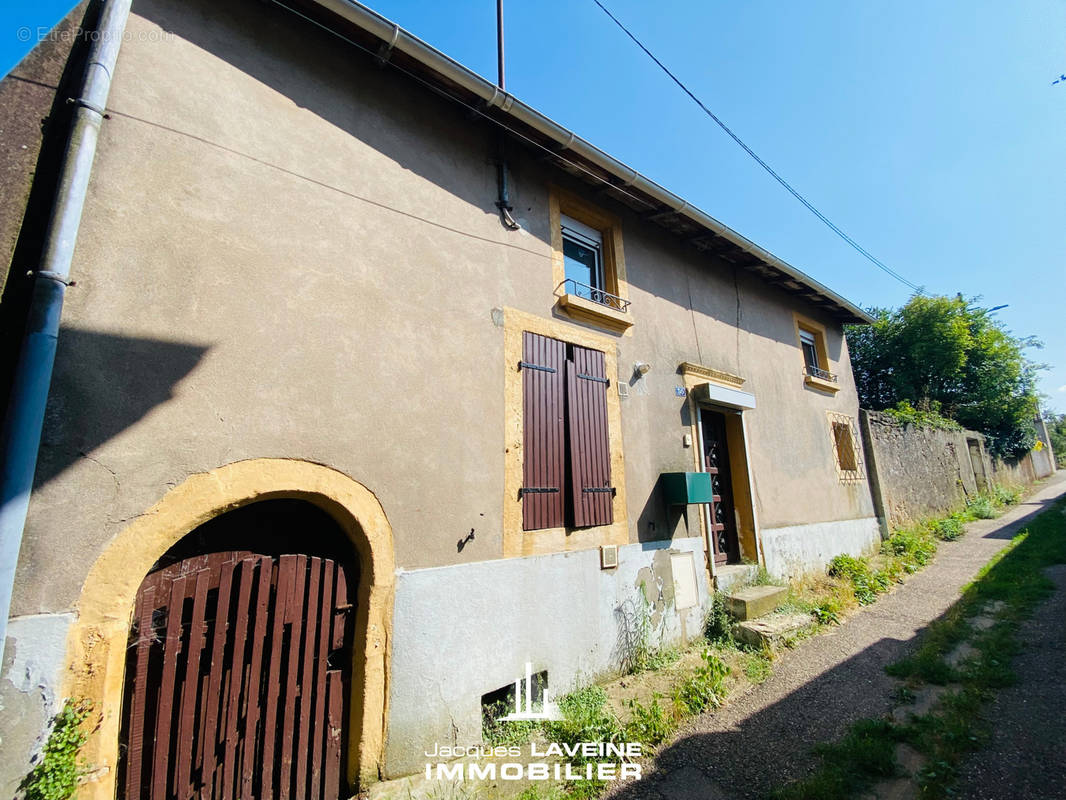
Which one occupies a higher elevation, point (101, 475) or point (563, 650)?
point (101, 475)

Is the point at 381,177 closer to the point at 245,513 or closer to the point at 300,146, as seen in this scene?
the point at 300,146

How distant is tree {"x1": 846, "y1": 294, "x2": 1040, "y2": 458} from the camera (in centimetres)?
1491

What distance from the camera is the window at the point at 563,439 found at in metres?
3.91

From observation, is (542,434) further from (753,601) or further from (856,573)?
(856,573)

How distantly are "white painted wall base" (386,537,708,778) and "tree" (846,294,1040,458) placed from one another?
1522cm

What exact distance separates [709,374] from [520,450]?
3.46 meters

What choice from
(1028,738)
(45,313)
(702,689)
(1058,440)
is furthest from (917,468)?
(1058,440)

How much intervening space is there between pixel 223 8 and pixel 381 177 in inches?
58.7

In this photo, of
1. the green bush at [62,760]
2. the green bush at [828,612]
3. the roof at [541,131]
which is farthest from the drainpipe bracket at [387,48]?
the green bush at [828,612]

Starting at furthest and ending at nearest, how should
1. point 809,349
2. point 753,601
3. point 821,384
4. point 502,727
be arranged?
point 809,349, point 821,384, point 753,601, point 502,727

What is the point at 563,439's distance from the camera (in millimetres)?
4168

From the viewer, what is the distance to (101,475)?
2.16 metres

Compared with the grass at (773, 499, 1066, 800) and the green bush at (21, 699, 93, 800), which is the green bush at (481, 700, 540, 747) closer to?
the grass at (773, 499, 1066, 800)

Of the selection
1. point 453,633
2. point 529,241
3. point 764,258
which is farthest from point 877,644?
point 529,241
